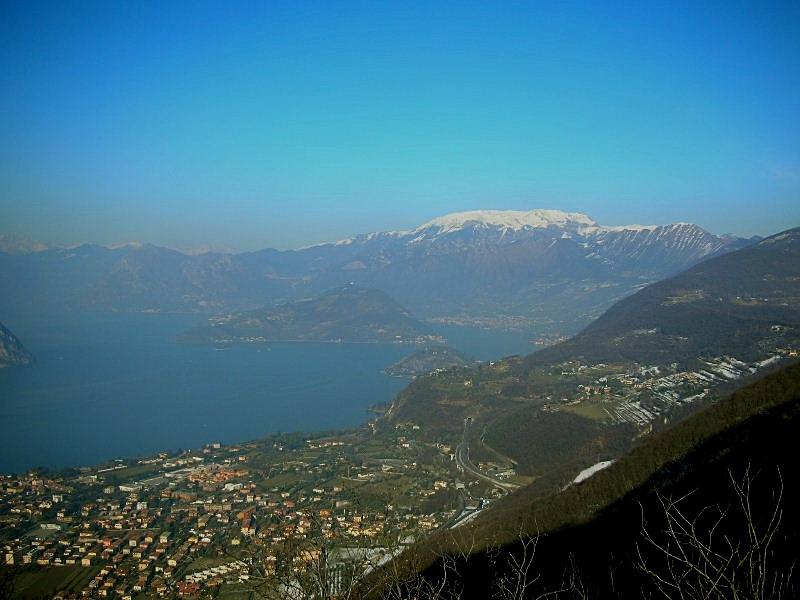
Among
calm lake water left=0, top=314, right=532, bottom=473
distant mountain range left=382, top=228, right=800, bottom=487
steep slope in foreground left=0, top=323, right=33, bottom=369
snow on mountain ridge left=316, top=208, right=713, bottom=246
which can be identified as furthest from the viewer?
snow on mountain ridge left=316, top=208, right=713, bottom=246

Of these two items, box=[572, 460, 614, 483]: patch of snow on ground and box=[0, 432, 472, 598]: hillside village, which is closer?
box=[0, 432, 472, 598]: hillside village

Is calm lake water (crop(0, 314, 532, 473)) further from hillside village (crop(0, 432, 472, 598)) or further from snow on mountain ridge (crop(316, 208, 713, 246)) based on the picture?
snow on mountain ridge (crop(316, 208, 713, 246))

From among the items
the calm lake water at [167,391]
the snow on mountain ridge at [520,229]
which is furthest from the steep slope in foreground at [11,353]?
the snow on mountain ridge at [520,229]

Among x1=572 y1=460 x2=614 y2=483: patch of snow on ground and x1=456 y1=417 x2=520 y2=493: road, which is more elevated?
x1=572 y1=460 x2=614 y2=483: patch of snow on ground

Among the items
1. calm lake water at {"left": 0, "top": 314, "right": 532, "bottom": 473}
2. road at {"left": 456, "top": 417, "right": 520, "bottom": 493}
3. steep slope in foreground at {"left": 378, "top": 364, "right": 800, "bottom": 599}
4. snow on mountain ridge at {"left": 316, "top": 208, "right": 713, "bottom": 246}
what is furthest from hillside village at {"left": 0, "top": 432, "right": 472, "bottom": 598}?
snow on mountain ridge at {"left": 316, "top": 208, "right": 713, "bottom": 246}

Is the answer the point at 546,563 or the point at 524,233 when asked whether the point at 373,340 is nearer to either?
the point at 546,563

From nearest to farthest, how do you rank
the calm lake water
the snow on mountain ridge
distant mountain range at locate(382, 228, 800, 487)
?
distant mountain range at locate(382, 228, 800, 487) → the calm lake water → the snow on mountain ridge

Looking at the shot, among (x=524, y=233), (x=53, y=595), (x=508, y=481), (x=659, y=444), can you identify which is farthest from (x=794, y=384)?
(x=524, y=233)
